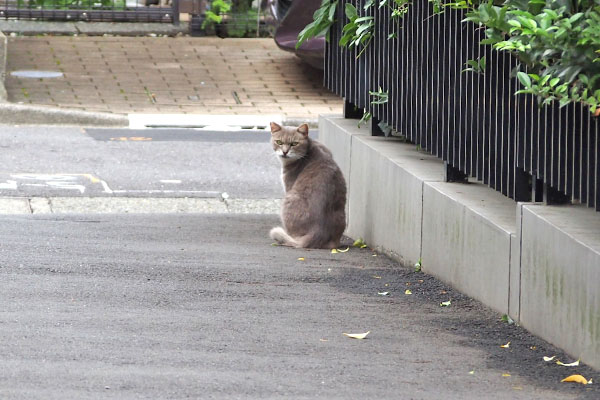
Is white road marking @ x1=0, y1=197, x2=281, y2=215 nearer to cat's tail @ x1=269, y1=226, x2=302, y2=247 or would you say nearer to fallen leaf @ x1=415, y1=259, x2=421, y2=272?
cat's tail @ x1=269, y1=226, x2=302, y2=247

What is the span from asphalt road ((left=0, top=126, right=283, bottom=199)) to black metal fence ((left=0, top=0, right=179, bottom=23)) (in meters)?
6.15

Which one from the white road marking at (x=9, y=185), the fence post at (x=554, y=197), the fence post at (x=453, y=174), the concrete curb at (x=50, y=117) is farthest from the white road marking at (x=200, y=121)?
the fence post at (x=554, y=197)

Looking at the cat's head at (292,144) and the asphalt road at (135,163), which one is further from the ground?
the cat's head at (292,144)

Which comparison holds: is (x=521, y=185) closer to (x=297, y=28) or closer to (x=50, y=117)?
(x=50, y=117)

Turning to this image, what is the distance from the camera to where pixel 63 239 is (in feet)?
26.4

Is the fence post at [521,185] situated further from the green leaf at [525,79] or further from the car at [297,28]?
the car at [297,28]

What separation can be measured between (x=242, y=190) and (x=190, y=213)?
1.39 metres

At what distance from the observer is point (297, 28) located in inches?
664

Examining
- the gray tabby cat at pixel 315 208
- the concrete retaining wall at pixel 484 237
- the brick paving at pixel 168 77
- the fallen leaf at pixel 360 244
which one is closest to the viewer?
the concrete retaining wall at pixel 484 237

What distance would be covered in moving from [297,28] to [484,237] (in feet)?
37.6

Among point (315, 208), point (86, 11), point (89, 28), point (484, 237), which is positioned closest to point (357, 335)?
point (484, 237)

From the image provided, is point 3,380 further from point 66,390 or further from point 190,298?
point 190,298

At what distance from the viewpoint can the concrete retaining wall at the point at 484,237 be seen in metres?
4.77

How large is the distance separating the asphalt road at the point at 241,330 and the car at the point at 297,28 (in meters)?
8.71
